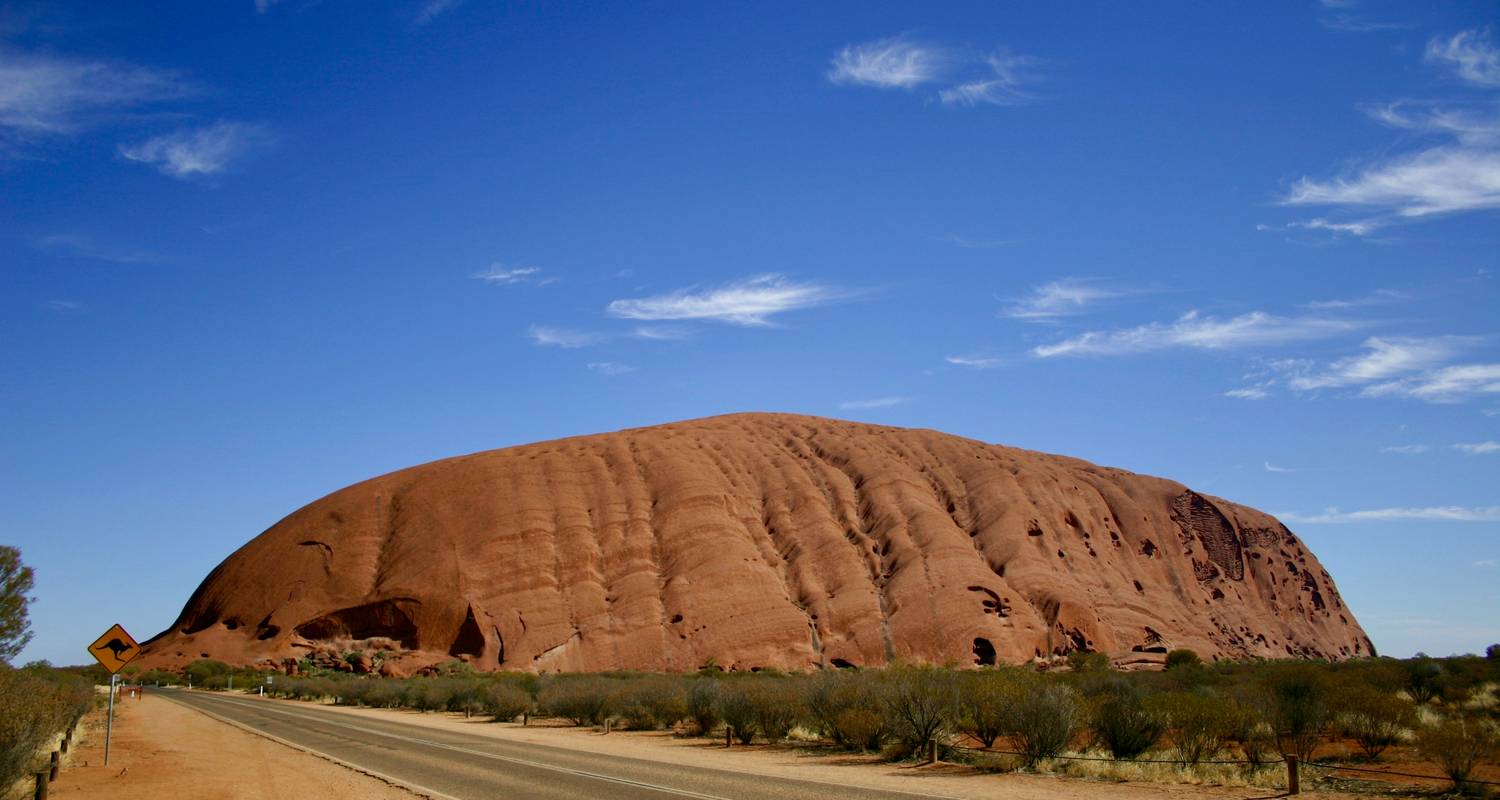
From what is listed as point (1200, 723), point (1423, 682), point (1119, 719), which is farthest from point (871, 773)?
point (1423, 682)

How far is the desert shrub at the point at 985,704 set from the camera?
21.4m

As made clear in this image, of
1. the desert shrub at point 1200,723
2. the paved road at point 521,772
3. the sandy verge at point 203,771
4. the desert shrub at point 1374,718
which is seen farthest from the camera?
the desert shrub at point 1374,718

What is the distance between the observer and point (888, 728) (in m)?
22.8

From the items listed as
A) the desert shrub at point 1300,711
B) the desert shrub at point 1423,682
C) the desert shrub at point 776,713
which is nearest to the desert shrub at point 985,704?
the desert shrub at point 776,713

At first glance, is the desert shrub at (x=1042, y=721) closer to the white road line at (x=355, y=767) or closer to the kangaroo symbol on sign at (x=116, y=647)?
the white road line at (x=355, y=767)

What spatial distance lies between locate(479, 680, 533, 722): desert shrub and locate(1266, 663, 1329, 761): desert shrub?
87.3 feet

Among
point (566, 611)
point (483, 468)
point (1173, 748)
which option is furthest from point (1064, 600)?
point (1173, 748)

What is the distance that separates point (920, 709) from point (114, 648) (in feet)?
52.9

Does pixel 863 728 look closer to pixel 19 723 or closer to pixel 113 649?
pixel 113 649

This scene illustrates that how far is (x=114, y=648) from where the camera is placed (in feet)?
65.5

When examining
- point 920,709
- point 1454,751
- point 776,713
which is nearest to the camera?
point 1454,751

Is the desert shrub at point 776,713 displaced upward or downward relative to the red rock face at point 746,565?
downward

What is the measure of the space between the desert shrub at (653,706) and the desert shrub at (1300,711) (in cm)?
1680

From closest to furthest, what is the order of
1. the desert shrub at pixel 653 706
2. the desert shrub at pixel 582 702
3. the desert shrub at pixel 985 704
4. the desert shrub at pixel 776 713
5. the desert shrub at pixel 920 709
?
the desert shrub at pixel 985 704, the desert shrub at pixel 920 709, the desert shrub at pixel 776 713, the desert shrub at pixel 653 706, the desert shrub at pixel 582 702
